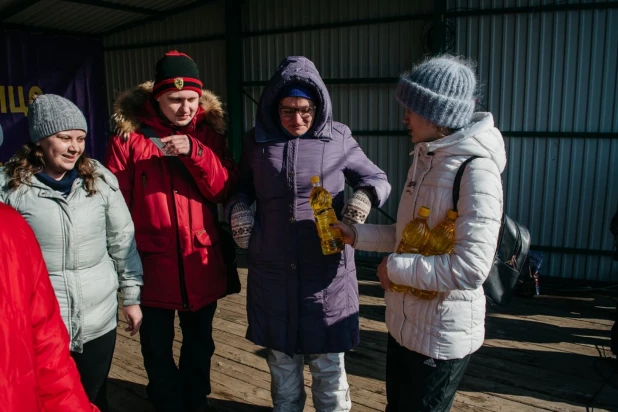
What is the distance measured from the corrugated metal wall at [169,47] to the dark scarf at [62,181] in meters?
5.55

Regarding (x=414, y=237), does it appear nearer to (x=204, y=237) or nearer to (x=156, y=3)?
(x=204, y=237)

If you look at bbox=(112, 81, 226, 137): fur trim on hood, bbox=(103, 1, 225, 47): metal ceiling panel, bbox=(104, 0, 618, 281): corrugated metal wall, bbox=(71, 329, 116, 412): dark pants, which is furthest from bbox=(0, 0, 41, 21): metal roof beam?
bbox=(71, 329, 116, 412): dark pants

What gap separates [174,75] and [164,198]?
0.54m

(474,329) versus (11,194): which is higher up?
(11,194)

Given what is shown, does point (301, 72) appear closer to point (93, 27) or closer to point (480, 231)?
point (480, 231)

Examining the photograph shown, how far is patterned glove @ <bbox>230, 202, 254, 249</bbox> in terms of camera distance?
227 cm

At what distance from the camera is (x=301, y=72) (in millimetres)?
2143

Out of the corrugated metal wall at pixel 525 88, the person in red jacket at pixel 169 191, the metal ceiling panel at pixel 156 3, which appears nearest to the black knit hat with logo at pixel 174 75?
the person in red jacket at pixel 169 191

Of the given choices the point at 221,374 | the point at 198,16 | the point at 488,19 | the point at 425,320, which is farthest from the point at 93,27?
the point at 425,320

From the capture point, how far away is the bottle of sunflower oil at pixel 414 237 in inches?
67.4

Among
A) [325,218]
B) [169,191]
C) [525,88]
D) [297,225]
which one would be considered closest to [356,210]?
[325,218]

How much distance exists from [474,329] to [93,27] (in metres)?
7.77

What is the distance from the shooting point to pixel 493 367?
3.38 meters

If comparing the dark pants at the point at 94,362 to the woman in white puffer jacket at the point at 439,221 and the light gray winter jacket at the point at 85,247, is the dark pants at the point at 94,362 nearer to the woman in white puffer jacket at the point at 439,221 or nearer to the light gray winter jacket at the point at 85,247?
the light gray winter jacket at the point at 85,247
